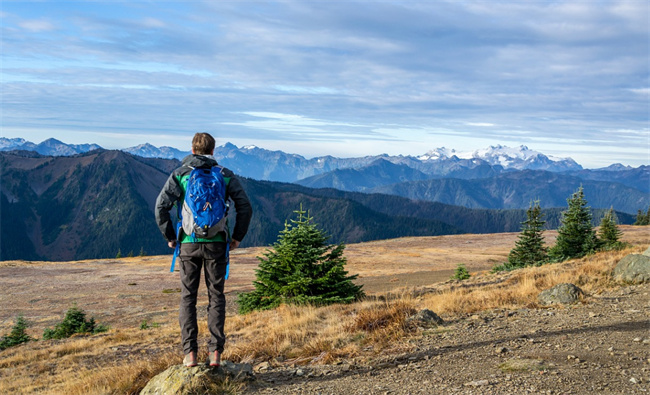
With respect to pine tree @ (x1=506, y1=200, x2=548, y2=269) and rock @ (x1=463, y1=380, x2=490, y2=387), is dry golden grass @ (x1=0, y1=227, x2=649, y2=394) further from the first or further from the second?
pine tree @ (x1=506, y1=200, x2=548, y2=269)

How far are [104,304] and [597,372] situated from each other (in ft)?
121

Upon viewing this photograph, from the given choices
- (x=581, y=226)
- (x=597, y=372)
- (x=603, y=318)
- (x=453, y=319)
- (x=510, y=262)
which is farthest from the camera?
(x=510, y=262)

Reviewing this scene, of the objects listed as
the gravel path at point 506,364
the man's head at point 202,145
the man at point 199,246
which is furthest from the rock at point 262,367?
the man's head at point 202,145

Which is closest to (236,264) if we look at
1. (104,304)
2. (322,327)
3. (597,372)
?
(104,304)

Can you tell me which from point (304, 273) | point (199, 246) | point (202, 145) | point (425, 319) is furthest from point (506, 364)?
point (304, 273)

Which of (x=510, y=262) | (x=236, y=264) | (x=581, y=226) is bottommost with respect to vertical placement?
(x=236, y=264)

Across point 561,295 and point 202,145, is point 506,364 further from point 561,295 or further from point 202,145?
point 202,145

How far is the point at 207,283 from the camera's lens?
6293mm

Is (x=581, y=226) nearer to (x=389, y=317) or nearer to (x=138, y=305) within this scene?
(x=389, y=317)

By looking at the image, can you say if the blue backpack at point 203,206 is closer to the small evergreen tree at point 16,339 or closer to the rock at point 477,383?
the rock at point 477,383

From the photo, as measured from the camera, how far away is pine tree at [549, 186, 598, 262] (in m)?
26.9

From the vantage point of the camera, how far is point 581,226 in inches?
1068

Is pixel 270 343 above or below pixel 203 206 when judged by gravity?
below

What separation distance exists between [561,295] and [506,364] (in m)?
5.14
